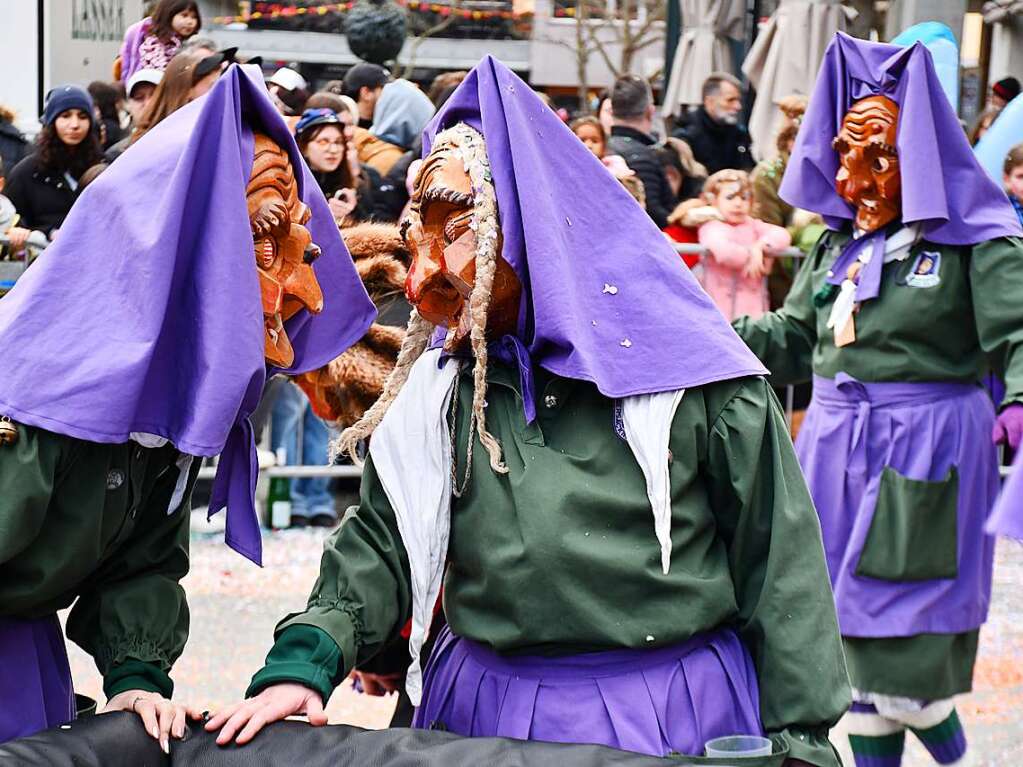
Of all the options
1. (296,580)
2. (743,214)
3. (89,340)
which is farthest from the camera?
(743,214)

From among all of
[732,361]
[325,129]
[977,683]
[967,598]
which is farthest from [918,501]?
[325,129]

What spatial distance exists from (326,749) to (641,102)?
640cm

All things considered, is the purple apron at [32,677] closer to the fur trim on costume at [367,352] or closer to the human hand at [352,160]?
the fur trim on costume at [367,352]

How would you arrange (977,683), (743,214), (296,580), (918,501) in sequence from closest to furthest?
(918,501) → (977,683) → (296,580) → (743,214)

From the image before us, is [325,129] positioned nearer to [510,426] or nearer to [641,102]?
[641,102]

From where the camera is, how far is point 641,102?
8.40m

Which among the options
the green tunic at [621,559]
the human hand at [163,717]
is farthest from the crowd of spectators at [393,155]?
the human hand at [163,717]

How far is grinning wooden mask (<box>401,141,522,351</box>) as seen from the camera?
2723mm

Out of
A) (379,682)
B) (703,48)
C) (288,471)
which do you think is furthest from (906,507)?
(703,48)

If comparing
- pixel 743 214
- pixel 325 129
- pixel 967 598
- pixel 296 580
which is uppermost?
pixel 325 129

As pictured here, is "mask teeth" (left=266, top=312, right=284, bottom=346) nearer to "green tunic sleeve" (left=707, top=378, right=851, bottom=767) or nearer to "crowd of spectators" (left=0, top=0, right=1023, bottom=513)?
"green tunic sleeve" (left=707, top=378, right=851, bottom=767)

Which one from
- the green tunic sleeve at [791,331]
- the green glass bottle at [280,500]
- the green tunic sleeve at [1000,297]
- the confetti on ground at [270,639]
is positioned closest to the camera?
the green tunic sleeve at [1000,297]

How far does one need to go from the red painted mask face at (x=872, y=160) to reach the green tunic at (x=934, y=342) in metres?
0.15

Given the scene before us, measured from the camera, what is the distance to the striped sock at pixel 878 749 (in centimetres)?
493
